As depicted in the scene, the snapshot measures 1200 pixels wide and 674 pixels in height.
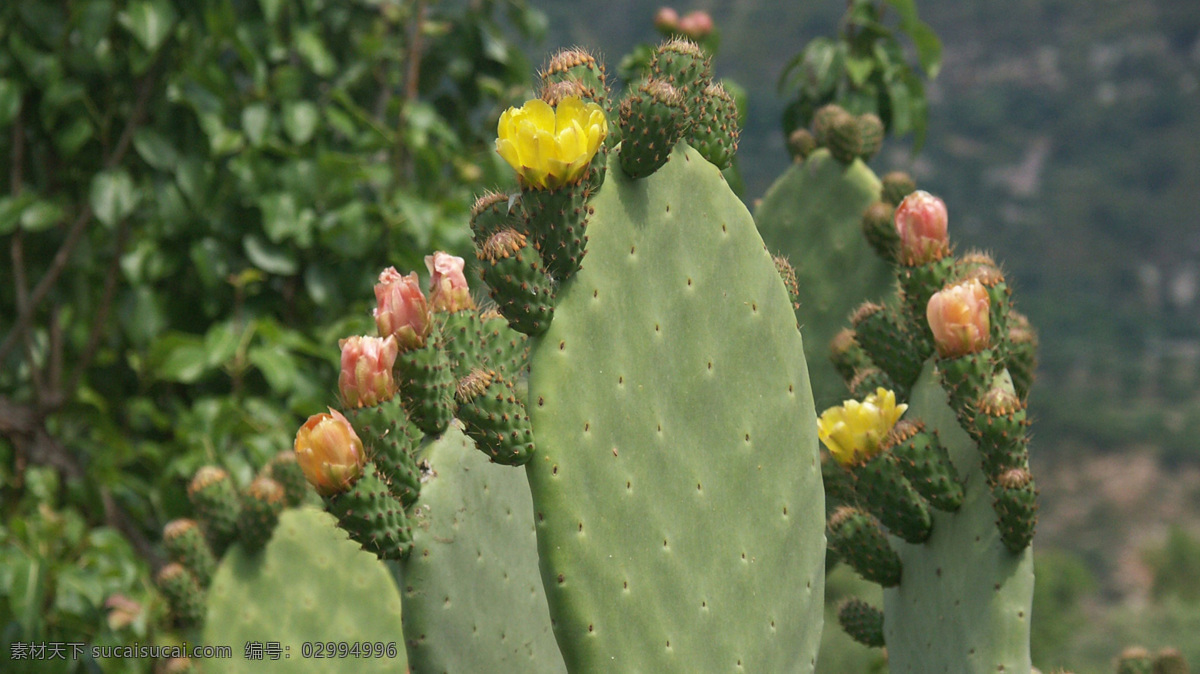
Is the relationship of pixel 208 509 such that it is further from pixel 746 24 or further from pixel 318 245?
pixel 746 24

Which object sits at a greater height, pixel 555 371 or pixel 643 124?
pixel 643 124

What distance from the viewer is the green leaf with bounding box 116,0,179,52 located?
2.26m

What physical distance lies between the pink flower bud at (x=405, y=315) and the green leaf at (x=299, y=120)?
1.67 m

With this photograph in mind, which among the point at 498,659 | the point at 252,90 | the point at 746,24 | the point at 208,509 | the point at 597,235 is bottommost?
the point at 498,659

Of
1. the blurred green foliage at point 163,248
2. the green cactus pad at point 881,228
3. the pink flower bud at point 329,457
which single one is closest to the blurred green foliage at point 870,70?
the green cactus pad at point 881,228

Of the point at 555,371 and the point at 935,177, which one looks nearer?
the point at 555,371

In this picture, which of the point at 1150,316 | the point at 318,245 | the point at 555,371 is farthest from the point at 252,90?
the point at 1150,316

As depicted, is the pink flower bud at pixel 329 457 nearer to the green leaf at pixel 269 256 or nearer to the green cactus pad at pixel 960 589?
the green cactus pad at pixel 960 589

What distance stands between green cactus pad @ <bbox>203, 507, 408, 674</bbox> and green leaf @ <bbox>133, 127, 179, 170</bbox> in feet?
3.72

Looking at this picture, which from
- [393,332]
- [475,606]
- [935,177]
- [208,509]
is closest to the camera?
[393,332]

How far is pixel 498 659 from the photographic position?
1.30m

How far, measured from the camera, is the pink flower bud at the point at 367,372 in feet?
3.61

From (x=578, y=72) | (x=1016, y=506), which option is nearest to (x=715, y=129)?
(x=578, y=72)

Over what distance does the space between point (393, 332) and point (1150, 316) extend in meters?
48.5
